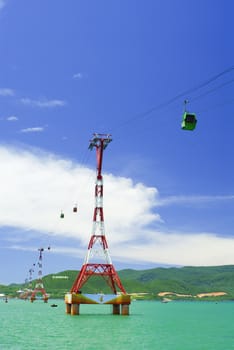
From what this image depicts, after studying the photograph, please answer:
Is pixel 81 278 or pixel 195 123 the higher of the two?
pixel 195 123

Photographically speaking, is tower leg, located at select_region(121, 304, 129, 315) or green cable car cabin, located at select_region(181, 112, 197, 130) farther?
→ tower leg, located at select_region(121, 304, 129, 315)

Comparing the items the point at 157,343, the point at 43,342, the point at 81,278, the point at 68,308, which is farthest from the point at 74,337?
the point at 68,308

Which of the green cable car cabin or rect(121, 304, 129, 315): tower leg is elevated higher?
the green cable car cabin

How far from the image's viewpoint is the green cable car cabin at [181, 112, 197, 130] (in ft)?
82.0

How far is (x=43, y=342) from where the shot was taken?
51281 millimetres

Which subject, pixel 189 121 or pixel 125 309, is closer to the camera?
pixel 189 121

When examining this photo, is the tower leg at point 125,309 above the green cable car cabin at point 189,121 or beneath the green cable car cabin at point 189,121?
beneath

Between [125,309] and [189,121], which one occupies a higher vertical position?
[189,121]

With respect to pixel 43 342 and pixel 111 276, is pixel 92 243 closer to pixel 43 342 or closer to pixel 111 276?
pixel 111 276

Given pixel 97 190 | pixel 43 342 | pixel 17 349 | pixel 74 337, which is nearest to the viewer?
pixel 17 349

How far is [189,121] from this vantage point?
25031 mm

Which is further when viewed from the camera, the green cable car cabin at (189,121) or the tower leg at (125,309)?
the tower leg at (125,309)

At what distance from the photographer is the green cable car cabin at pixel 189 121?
24984 mm

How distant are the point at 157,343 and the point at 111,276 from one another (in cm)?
2488
